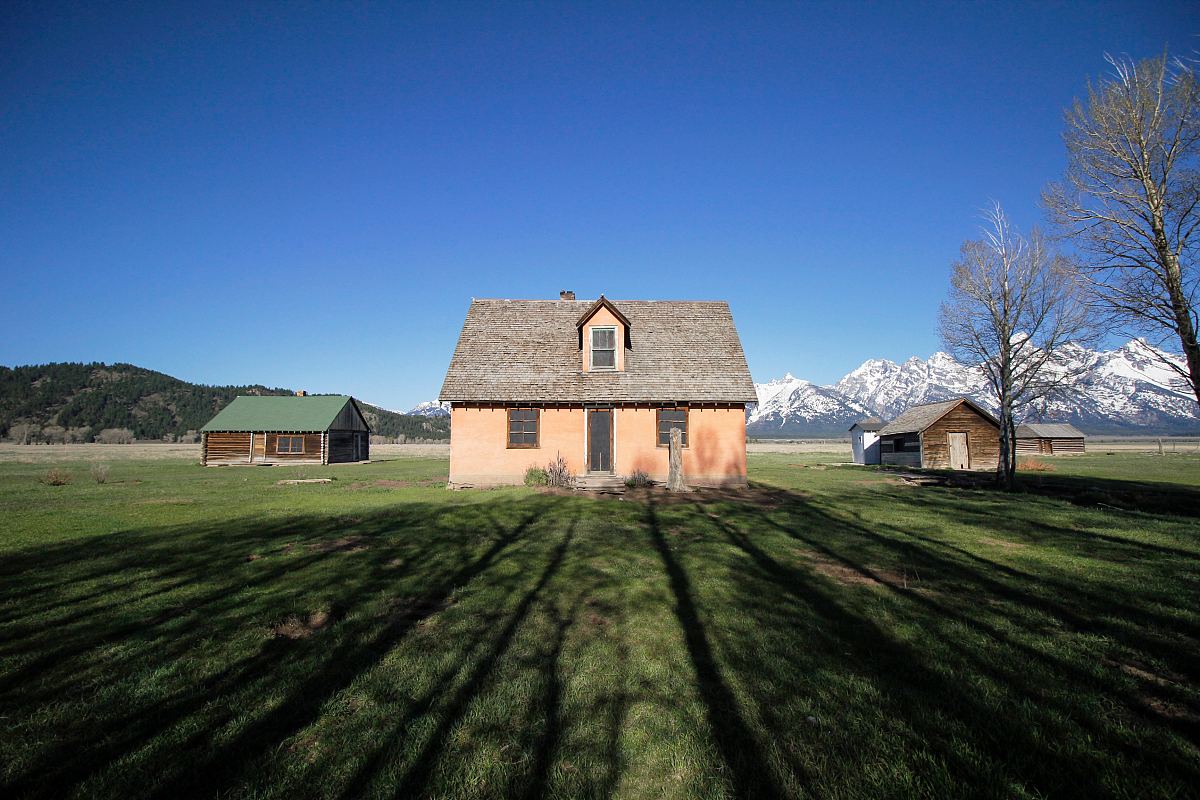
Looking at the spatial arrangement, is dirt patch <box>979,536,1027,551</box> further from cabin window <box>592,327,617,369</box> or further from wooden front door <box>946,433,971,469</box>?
wooden front door <box>946,433,971,469</box>

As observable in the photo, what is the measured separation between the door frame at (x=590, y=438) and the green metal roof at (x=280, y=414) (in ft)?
109

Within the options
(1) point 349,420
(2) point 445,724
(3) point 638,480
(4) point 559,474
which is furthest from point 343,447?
(2) point 445,724

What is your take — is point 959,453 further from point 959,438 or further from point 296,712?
point 296,712

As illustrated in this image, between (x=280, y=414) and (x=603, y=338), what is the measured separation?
127 feet

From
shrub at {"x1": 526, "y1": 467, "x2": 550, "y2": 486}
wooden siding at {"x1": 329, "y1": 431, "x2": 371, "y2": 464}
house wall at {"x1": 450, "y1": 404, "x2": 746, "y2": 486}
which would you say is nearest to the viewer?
shrub at {"x1": 526, "y1": 467, "x2": 550, "y2": 486}

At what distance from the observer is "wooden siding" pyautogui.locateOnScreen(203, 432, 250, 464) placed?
43.1 m

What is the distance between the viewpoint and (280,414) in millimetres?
46406

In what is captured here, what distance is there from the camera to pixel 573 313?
25.5 meters

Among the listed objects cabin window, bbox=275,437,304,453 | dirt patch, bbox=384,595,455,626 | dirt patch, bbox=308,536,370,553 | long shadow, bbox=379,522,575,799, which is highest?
cabin window, bbox=275,437,304,453

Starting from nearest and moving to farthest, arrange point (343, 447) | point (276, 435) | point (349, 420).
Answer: point (276, 435) → point (343, 447) → point (349, 420)

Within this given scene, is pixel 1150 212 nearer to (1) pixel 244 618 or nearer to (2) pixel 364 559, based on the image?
(2) pixel 364 559

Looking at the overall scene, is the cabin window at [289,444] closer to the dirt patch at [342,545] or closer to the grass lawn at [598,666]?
the grass lawn at [598,666]

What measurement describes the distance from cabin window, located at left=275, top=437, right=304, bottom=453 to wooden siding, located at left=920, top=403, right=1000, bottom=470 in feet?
175

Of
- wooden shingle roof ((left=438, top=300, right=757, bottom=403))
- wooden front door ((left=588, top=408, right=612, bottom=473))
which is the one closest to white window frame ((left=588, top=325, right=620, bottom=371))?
wooden shingle roof ((left=438, top=300, right=757, bottom=403))
